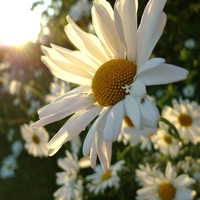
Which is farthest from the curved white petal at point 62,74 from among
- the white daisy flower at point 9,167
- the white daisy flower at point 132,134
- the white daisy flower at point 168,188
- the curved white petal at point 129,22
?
the white daisy flower at point 9,167

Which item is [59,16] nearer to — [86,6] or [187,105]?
[86,6]

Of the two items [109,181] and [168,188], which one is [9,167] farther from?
[168,188]

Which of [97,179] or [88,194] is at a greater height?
[88,194]

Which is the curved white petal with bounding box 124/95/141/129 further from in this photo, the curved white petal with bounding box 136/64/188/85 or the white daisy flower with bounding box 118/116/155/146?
the white daisy flower with bounding box 118/116/155/146

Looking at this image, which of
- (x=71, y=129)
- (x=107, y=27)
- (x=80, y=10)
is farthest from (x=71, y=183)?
(x=80, y=10)

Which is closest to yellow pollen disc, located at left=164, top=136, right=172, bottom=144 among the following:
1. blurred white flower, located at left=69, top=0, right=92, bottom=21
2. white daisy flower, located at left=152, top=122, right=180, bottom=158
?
white daisy flower, located at left=152, top=122, right=180, bottom=158

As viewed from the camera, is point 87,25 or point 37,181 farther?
point 37,181

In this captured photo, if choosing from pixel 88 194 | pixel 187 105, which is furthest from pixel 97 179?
pixel 187 105
